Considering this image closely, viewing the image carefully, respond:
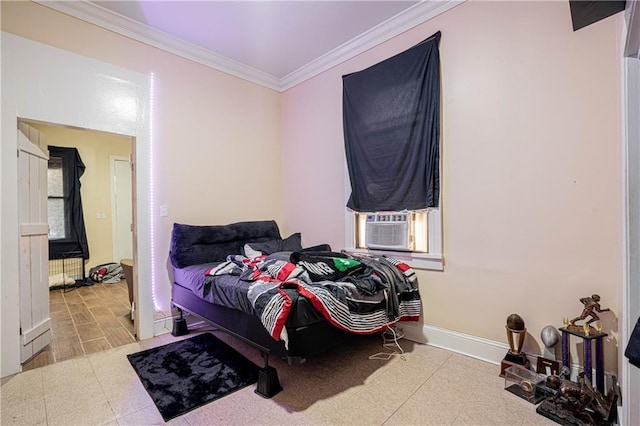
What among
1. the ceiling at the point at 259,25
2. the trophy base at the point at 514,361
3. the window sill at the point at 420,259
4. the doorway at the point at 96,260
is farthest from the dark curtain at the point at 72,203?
the trophy base at the point at 514,361

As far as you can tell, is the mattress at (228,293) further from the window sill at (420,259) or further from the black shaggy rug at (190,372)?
the window sill at (420,259)

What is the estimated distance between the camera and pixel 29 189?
8.07ft

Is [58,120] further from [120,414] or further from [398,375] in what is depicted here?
[398,375]

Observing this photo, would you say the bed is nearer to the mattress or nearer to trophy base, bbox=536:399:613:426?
the mattress

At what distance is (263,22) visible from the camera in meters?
2.79

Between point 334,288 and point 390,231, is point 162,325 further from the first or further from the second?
point 390,231

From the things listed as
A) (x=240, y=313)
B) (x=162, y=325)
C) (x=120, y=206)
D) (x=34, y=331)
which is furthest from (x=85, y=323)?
(x=120, y=206)

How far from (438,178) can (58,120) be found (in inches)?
125

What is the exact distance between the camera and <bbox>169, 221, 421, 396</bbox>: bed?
181cm

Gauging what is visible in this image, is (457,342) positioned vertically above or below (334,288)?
below

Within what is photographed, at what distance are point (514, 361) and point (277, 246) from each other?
2.34m

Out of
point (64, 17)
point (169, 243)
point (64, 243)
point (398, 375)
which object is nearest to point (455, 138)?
point (398, 375)

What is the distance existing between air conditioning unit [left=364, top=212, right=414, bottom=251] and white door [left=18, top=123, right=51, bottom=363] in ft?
9.51

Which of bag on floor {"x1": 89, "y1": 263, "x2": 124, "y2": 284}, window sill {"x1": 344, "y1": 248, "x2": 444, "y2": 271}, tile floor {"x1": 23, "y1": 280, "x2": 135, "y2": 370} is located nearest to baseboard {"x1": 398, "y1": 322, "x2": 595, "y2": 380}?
window sill {"x1": 344, "y1": 248, "x2": 444, "y2": 271}
